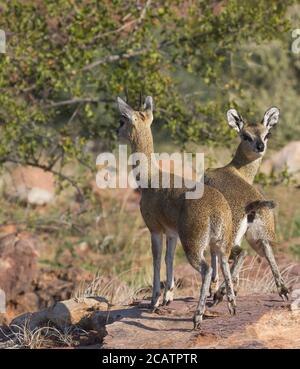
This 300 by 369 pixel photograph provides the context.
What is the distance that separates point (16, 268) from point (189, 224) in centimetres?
495

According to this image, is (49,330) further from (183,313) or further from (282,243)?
(282,243)

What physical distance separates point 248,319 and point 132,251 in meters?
7.62

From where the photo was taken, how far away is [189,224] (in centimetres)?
768

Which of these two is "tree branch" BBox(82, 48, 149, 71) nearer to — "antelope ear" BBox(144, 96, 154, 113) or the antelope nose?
the antelope nose

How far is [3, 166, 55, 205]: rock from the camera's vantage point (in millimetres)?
17422

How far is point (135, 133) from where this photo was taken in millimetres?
8797

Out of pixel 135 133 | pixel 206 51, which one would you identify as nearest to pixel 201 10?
pixel 206 51

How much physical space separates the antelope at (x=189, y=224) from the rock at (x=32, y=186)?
859 cm

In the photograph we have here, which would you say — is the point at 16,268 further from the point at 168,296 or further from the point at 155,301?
the point at 155,301

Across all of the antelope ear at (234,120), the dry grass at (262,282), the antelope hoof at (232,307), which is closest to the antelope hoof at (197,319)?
the antelope hoof at (232,307)

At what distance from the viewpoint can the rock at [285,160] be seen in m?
18.1

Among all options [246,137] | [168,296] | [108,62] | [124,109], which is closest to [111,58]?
[108,62]

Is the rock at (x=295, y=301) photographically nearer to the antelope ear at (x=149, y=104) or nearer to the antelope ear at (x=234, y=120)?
the antelope ear at (x=234, y=120)

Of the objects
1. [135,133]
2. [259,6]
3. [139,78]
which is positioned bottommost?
[135,133]
